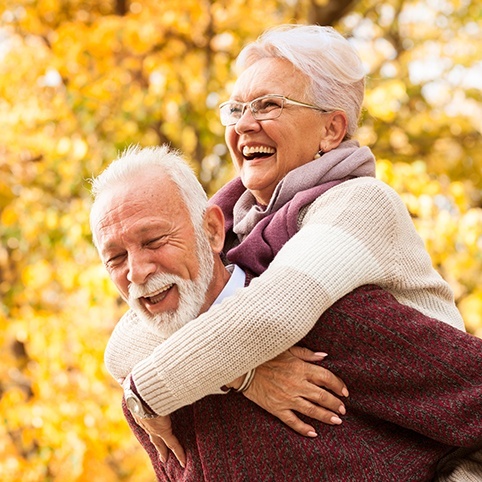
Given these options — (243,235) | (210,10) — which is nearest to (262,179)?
(243,235)

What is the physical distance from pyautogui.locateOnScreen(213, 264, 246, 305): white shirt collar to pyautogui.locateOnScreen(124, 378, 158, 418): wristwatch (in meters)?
0.33

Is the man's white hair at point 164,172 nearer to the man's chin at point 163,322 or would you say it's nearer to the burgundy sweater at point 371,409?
the man's chin at point 163,322

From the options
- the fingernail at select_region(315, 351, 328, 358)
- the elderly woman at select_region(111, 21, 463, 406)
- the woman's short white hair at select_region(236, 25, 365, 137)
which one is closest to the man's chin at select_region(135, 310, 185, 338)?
the elderly woman at select_region(111, 21, 463, 406)

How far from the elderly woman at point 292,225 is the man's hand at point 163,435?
145 mm

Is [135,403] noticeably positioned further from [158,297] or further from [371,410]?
[371,410]

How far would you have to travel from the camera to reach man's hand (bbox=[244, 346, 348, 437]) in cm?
194

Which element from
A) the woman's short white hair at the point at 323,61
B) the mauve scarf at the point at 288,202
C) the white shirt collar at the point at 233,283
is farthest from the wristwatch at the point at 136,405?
the woman's short white hair at the point at 323,61

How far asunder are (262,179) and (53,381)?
5.63 meters

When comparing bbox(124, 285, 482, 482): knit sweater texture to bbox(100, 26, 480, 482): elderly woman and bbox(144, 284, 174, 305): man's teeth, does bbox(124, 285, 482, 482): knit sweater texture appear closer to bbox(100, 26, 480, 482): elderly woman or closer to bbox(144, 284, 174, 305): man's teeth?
bbox(100, 26, 480, 482): elderly woman

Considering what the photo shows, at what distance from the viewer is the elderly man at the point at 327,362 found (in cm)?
191

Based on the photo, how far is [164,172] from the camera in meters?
2.01

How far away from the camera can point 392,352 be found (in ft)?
6.28

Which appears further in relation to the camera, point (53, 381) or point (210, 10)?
point (53, 381)

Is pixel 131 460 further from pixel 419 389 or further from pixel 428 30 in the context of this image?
pixel 419 389
